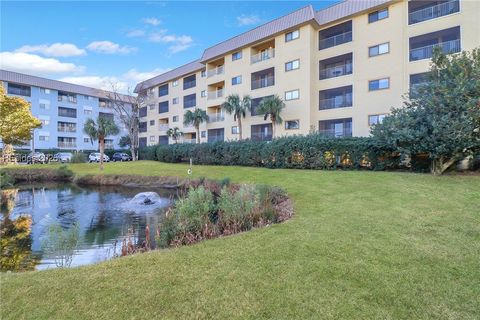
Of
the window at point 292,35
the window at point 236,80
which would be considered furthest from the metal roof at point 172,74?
the window at point 292,35

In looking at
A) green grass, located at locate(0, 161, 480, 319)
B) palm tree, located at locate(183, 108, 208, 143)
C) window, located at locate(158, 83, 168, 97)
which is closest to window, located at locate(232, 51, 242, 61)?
palm tree, located at locate(183, 108, 208, 143)

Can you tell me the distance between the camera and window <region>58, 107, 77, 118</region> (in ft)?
171

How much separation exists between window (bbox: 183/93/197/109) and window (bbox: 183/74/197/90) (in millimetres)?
1532

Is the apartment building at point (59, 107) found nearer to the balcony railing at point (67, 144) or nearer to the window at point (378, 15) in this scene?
the balcony railing at point (67, 144)

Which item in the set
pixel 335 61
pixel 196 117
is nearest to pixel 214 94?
pixel 196 117

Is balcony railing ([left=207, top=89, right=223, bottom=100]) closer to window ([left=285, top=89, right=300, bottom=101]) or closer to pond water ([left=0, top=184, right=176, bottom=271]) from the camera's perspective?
window ([left=285, top=89, right=300, bottom=101])

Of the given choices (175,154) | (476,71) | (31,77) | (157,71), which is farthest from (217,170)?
(31,77)

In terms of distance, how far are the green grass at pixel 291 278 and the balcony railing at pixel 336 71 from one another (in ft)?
70.1

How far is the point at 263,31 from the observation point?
2989 centimetres

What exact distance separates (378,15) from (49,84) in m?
54.1

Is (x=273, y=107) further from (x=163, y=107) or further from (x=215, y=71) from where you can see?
(x=163, y=107)

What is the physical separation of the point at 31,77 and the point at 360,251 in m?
60.0

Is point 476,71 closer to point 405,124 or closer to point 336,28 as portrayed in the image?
point 405,124

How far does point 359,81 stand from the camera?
80.4 feet
